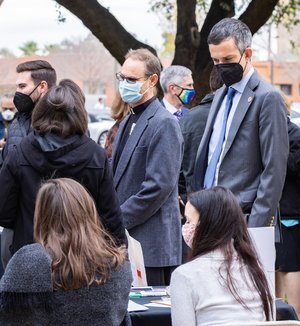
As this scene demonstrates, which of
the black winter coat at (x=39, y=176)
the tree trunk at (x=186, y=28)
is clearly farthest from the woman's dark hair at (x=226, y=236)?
the tree trunk at (x=186, y=28)

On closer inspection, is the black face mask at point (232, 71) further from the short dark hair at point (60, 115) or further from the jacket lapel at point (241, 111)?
the short dark hair at point (60, 115)

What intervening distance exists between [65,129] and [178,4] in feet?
25.0

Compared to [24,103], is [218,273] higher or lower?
lower

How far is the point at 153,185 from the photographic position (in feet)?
18.1

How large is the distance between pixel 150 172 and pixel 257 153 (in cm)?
69

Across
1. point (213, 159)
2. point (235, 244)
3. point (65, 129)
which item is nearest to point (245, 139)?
point (213, 159)

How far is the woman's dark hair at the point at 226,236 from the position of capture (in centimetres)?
391

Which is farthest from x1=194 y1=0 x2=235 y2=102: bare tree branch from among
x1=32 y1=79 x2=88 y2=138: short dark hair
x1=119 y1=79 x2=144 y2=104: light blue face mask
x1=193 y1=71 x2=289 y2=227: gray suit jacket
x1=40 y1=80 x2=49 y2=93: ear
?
x1=32 y1=79 x2=88 y2=138: short dark hair

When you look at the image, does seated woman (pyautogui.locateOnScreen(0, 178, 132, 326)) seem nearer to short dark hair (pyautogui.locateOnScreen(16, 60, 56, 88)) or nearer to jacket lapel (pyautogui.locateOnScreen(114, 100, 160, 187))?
jacket lapel (pyautogui.locateOnScreen(114, 100, 160, 187))

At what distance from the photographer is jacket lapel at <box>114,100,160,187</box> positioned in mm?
5703

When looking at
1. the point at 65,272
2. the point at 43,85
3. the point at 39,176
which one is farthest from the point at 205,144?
the point at 65,272

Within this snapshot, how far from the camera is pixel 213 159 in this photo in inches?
219

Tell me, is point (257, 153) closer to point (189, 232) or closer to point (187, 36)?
point (189, 232)

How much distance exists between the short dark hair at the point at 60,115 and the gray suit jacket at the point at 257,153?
42.0 inches
